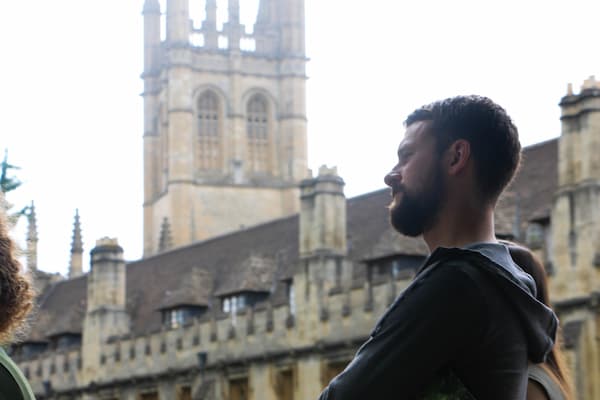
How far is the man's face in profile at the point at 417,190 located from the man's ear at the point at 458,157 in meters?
0.03

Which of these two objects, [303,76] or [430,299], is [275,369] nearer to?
[430,299]

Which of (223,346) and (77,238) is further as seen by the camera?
(77,238)

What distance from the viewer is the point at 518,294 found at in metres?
3.44

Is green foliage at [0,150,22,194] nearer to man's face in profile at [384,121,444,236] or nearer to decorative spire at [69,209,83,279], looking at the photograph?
man's face in profile at [384,121,444,236]

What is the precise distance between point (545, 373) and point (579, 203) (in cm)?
2895

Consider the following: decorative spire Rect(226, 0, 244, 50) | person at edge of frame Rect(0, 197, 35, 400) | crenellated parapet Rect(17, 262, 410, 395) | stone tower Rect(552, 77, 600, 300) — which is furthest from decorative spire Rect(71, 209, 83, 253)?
person at edge of frame Rect(0, 197, 35, 400)

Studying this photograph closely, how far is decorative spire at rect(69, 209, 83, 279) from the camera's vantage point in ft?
217

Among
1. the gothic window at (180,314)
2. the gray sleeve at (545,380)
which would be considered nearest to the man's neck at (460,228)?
the gray sleeve at (545,380)

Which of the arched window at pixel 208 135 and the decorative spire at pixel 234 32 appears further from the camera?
the decorative spire at pixel 234 32

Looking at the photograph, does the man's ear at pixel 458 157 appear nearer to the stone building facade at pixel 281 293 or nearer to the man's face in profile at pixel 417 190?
the man's face in profile at pixel 417 190

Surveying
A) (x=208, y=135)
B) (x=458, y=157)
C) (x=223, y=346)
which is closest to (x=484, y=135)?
(x=458, y=157)

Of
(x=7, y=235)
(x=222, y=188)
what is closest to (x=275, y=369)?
(x=7, y=235)

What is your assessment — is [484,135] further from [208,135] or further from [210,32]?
[210,32]

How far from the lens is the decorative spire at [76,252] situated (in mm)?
66188
